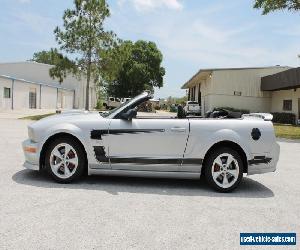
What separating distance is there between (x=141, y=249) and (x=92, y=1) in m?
26.9

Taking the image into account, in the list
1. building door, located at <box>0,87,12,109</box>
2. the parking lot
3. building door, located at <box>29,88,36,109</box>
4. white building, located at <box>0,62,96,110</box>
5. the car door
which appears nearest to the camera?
the parking lot

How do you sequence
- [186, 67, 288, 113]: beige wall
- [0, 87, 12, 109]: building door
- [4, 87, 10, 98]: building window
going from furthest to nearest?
[4, 87, 10, 98]: building window
[0, 87, 12, 109]: building door
[186, 67, 288, 113]: beige wall

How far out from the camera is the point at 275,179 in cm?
740

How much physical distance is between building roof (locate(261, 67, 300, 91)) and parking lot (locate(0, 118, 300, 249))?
25.0 meters

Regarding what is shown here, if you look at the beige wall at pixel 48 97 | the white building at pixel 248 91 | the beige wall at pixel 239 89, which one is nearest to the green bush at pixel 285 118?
the white building at pixel 248 91

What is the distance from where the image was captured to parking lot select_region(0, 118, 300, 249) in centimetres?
386

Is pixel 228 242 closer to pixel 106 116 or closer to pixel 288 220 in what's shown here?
pixel 288 220

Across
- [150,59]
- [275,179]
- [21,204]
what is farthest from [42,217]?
[150,59]

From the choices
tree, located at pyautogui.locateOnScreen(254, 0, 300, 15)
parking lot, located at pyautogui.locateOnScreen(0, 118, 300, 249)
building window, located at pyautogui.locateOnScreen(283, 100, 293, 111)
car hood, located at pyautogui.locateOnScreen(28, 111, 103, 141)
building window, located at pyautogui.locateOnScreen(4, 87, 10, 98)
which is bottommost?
parking lot, located at pyautogui.locateOnScreen(0, 118, 300, 249)

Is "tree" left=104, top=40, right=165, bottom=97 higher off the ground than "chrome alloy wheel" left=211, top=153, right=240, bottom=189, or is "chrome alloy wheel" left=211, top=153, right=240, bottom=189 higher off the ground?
"tree" left=104, top=40, right=165, bottom=97

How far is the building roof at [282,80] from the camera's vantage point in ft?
98.2

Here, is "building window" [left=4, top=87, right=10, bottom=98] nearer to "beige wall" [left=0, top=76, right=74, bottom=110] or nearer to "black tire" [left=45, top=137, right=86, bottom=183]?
"beige wall" [left=0, top=76, right=74, bottom=110]

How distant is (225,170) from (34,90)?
40753 mm

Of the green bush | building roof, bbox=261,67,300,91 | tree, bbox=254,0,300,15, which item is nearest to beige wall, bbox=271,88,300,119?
the green bush
